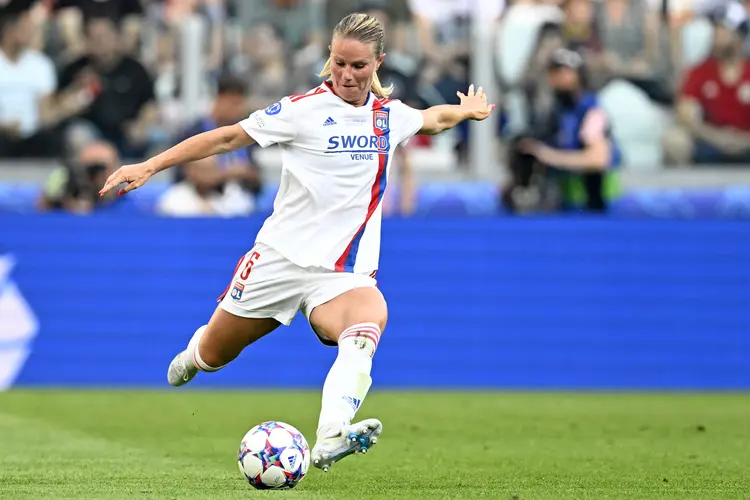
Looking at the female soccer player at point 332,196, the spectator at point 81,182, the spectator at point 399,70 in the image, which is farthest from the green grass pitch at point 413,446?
the spectator at point 399,70

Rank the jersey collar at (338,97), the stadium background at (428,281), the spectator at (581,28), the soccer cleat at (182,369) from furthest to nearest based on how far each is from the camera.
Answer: the spectator at (581,28) < the stadium background at (428,281) < the soccer cleat at (182,369) < the jersey collar at (338,97)

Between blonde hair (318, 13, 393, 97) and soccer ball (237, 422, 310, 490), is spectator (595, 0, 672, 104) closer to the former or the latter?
blonde hair (318, 13, 393, 97)

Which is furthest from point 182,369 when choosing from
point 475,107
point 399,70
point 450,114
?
point 399,70

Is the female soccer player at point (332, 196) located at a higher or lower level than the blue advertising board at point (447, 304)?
higher

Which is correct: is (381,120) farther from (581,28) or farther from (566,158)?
(581,28)

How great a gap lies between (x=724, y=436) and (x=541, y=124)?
5142mm

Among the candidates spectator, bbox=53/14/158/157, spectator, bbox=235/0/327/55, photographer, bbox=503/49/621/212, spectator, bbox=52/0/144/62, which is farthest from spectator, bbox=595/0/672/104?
spectator, bbox=52/0/144/62

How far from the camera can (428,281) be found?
12.6 metres

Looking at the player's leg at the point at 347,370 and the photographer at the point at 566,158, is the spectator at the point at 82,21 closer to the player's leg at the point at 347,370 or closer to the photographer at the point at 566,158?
the photographer at the point at 566,158

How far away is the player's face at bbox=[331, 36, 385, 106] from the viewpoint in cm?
661

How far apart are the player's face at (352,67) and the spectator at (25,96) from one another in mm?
8198

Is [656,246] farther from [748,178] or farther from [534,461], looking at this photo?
[534,461]

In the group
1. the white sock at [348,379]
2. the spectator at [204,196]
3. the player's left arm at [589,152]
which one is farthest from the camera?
the player's left arm at [589,152]

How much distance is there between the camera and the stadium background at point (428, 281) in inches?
367
